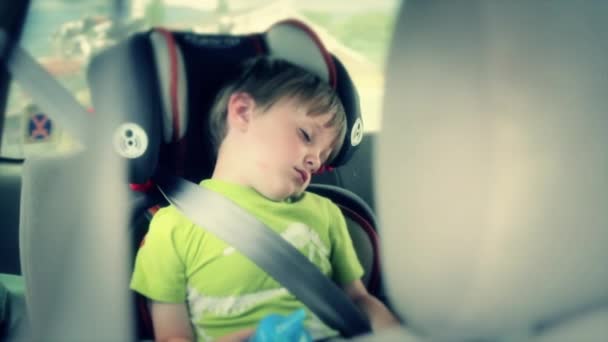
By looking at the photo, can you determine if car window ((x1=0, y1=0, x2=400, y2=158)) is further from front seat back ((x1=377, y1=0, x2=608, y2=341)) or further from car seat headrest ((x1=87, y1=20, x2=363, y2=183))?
front seat back ((x1=377, y1=0, x2=608, y2=341))

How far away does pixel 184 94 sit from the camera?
0.84m

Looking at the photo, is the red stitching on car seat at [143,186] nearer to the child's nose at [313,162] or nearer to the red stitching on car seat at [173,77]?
the red stitching on car seat at [173,77]

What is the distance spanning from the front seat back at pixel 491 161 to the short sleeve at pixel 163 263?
0.31 m

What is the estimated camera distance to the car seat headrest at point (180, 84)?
0.80 meters

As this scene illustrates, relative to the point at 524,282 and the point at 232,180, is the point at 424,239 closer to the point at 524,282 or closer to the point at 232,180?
the point at 524,282

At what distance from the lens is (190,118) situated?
851 mm

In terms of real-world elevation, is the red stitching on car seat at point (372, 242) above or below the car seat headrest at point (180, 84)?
below

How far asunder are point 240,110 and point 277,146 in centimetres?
7

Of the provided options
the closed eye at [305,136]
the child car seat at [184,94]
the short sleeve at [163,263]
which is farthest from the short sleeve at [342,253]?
the short sleeve at [163,263]

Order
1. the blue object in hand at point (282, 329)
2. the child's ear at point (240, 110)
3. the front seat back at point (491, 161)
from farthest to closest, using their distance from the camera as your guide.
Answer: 1. the child's ear at point (240, 110)
2. the blue object in hand at point (282, 329)
3. the front seat back at point (491, 161)

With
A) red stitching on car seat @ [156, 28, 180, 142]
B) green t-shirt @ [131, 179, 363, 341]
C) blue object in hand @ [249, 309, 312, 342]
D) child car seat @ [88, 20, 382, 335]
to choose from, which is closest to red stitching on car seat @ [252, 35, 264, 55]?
child car seat @ [88, 20, 382, 335]

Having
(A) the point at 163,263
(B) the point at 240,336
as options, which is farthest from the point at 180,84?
(B) the point at 240,336

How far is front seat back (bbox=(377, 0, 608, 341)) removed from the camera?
56 cm

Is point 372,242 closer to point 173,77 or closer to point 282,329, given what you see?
point 282,329
